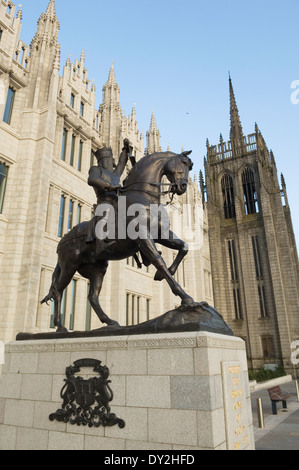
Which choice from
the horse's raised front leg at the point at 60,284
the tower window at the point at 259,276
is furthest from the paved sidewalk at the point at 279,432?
the tower window at the point at 259,276

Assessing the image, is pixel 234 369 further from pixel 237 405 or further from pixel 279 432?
pixel 279 432

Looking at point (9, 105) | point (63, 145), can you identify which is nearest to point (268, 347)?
point (63, 145)

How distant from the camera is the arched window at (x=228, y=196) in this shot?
4756 centimetres

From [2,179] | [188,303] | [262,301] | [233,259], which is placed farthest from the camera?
[233,259]

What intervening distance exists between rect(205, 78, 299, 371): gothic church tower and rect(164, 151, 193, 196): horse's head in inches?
1416

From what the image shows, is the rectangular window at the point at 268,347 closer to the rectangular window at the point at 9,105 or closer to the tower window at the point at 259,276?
the tower window at the point at 259,276

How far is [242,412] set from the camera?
434 cm

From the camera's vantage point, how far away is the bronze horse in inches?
197

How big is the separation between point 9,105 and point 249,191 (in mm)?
36836

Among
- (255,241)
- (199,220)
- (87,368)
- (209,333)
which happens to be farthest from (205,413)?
(255,241)

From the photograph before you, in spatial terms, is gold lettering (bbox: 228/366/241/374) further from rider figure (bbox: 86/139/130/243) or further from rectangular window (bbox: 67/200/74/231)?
rectangular window (bbox: 67/200/74/231)

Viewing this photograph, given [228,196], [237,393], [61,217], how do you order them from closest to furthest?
[237,393], [61,217], [228,196]

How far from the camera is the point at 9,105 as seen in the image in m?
17.2

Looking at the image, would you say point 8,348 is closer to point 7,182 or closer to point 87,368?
point 87,368
